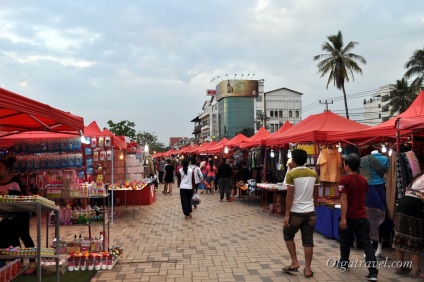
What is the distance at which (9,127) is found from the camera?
557 cm

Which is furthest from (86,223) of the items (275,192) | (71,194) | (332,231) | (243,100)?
(243,100)

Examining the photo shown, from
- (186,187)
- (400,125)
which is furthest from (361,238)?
(186,187)

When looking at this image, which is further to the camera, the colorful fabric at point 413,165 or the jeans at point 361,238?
the colorful fabric at point 413,165

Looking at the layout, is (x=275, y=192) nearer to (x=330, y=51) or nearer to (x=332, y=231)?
(x=332, y=231)

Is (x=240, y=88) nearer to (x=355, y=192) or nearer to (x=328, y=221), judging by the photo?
(x=328, y=221)

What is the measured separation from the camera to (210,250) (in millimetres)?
6141

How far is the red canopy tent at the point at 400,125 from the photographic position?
5.40 metres

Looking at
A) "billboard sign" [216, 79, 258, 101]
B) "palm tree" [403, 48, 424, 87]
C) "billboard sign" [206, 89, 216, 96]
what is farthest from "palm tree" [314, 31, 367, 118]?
"billboard sign" [206, 89, 216, 96]

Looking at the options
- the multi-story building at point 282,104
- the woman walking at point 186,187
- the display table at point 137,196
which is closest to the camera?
the woman walking at point 186,187

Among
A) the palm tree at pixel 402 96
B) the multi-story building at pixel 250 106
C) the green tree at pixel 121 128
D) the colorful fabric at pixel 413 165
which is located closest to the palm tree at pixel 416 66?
the palm tree at pixel 402 96

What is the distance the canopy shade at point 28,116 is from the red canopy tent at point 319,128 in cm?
537

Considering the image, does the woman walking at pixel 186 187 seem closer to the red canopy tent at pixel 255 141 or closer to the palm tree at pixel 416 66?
the red canopy tent at pixel 255 141

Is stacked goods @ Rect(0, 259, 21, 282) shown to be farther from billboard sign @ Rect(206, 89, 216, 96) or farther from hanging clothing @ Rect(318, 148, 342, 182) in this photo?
billboard sign @ Rect(206, 89, 216, 96)

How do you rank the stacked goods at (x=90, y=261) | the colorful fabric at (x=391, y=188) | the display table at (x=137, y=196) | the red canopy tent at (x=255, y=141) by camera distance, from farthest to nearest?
1. the red canopy tent at (x=255, y=141)
2. the display table at (x=137, y=196)
3. the colorful fabric at (x=391, y=188)
4. the stacked goods at (x=90, y=261)
